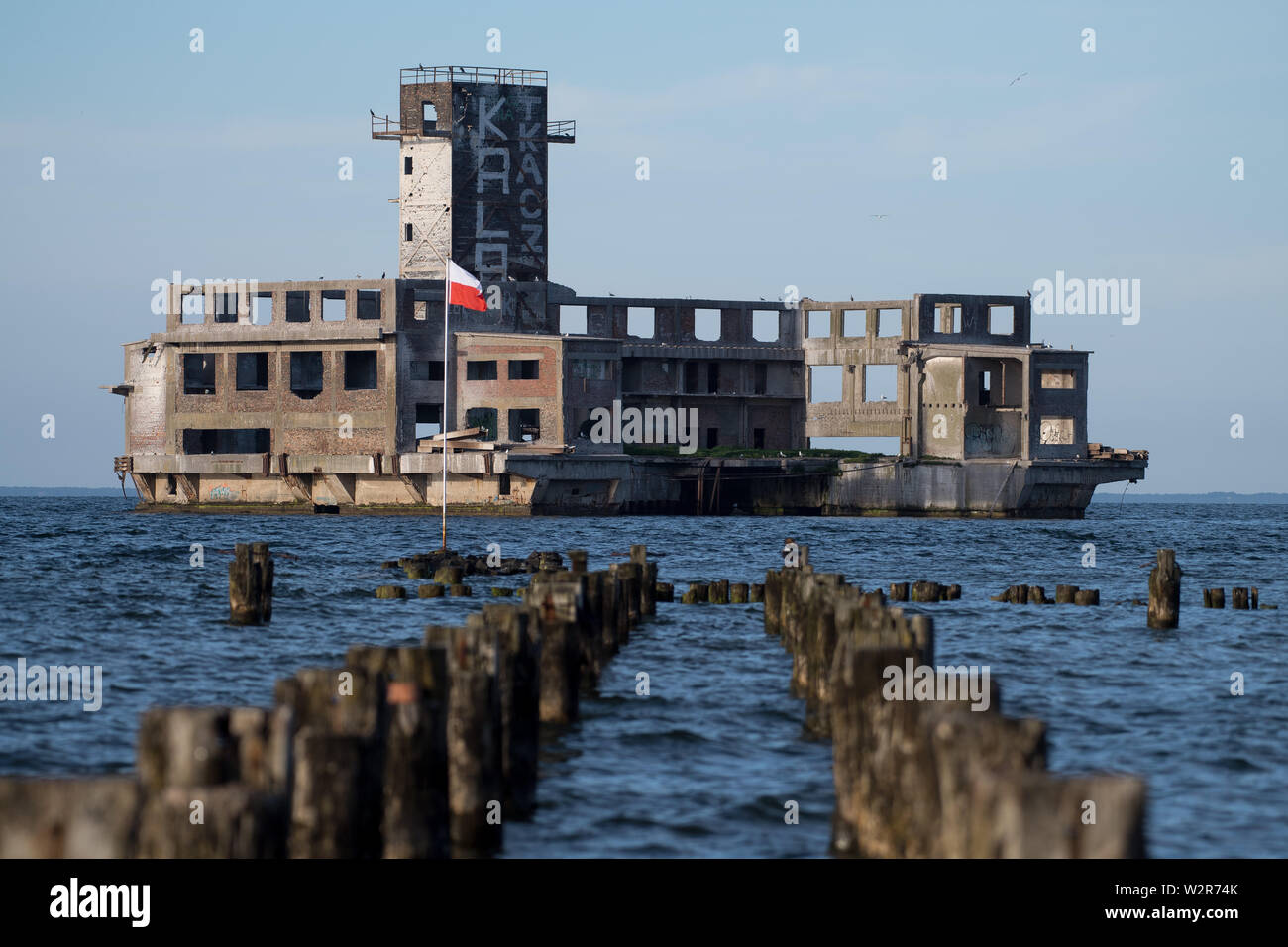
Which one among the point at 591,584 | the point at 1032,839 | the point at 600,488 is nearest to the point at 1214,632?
the point at 591,584

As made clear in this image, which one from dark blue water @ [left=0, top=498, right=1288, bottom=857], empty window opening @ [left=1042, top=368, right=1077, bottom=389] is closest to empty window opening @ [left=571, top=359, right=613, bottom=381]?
empty window opening @ [left=1042, top=368, right=1077, bottom=389]

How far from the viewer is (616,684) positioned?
2125cm

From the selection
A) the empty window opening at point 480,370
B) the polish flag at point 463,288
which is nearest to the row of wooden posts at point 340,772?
the polish flag at point 463,288

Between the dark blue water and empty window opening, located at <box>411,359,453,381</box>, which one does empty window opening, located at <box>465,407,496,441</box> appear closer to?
empty window opening, located at <box>411,359,453,381</box>

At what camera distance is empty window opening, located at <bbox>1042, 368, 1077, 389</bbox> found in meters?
86.2

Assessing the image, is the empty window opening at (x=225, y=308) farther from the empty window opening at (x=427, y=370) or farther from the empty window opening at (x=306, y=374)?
the empty window opening at (x=427, y=370)

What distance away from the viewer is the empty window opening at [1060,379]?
3393 inches

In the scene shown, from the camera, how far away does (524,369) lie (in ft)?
265

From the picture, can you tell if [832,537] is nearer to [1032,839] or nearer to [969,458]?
[969,458]

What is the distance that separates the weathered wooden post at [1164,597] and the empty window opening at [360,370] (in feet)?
195

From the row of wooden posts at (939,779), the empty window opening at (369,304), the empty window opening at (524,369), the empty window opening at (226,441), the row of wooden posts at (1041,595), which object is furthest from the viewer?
the empty window opening at (226,441)

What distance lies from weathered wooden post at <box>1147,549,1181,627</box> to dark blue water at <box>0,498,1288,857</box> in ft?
1.71

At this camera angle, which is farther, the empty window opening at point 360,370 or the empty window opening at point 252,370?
the empty window opening at point 252,370
